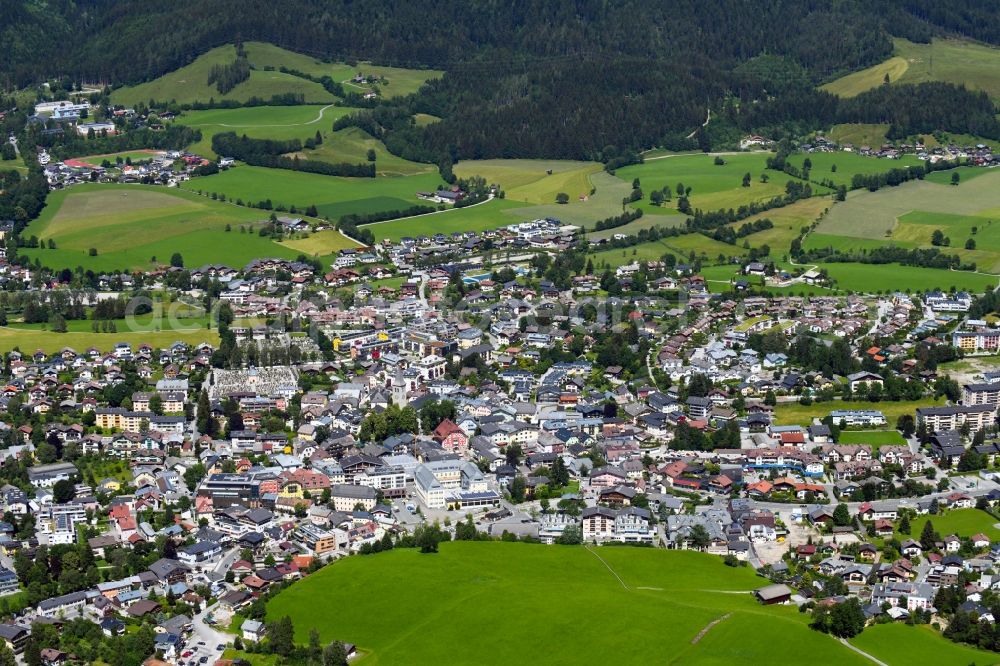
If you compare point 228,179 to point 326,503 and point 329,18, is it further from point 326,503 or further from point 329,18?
point 326,503

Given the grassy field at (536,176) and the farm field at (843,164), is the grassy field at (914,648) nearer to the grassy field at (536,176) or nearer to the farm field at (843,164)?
the grassy field at (536,176)

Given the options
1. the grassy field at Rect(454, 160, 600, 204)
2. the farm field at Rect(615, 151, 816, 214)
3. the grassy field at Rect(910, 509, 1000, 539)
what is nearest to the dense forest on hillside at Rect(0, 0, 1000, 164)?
the grassy field at Rect(454, 160, 600, 204)

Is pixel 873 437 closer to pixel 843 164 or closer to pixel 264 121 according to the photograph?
pixel 843 164

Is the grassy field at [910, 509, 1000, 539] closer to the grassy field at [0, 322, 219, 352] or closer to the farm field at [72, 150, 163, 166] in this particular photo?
the grassy field at [0, 322, 219, 352]

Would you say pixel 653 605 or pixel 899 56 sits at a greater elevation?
pixel 899 56

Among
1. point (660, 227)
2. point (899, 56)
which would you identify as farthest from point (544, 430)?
point (899, 56)
